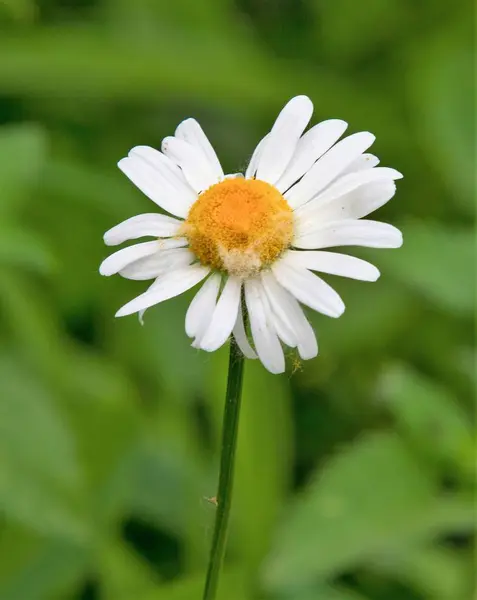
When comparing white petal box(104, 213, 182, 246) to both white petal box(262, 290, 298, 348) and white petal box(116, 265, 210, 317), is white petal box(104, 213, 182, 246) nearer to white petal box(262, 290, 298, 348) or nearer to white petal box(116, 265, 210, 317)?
white petal box(116, 265, 210, 317)

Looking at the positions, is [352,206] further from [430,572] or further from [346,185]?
[430,572]

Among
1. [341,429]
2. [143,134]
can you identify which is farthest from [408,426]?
[143,134]

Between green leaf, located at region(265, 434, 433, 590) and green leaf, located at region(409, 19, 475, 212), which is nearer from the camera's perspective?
green leaf, located at region(265, 434, 433, 590)

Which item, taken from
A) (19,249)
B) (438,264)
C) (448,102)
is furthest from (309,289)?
(448,102)

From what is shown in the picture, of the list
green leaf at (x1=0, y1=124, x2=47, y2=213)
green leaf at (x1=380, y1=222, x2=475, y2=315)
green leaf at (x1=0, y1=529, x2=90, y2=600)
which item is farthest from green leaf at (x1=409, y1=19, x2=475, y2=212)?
green leaf at (x1=0, y1=529, x2=90, y2=600)

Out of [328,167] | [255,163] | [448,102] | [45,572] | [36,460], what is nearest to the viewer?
[328,167]

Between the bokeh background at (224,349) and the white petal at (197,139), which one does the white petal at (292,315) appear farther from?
the bokeh background at (224,349)

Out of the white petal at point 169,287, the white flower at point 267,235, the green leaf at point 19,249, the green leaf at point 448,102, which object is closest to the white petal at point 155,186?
the white flower at point 267,235
